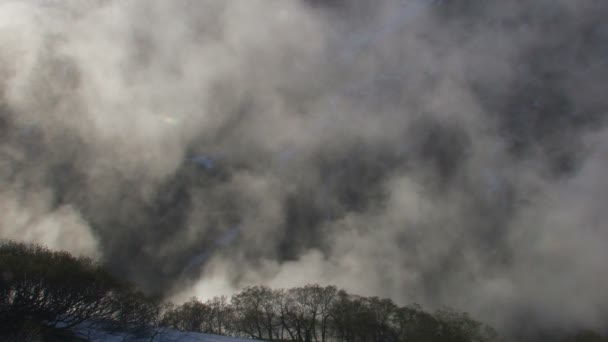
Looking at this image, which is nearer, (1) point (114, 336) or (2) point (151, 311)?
(1) point (114, 336)

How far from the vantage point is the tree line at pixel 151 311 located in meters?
48.5

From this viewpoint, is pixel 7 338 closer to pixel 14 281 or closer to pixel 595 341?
pixel 14 281

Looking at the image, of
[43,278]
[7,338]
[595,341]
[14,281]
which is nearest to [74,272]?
[43,278]

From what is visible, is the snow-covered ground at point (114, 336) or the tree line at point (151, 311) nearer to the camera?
the tree line at point (151, 311)

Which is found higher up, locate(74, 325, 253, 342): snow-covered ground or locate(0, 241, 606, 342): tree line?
locate(0, 241, 606, 342): tree line

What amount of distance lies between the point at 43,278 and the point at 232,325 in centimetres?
7697

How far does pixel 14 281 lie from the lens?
47.7 meters

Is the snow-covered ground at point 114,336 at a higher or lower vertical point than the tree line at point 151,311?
lower

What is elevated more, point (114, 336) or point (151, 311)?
point (151, 311)

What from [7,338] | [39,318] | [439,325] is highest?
[439,325]

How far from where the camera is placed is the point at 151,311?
219 ft

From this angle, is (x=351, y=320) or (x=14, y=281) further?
(x=351, y=320)

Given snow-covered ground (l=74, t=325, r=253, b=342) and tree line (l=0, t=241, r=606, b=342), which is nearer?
tree line (l=0, t=241, r=606, b=342)

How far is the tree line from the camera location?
4853cm
